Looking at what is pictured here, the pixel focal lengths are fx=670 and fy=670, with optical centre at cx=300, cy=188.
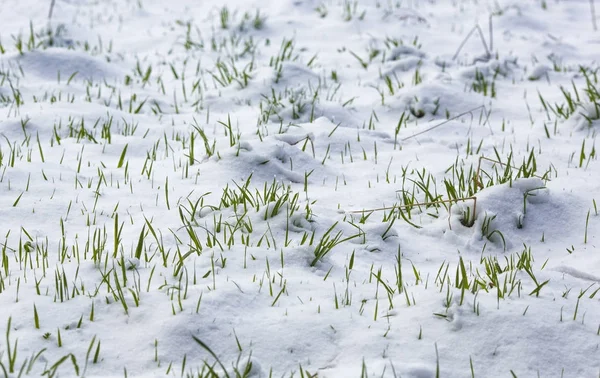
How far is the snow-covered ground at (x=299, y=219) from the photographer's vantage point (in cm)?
220

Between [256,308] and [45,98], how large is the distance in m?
3.41

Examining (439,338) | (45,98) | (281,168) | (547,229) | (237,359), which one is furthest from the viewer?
(45,98)

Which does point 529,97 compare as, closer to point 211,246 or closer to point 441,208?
point 441,208

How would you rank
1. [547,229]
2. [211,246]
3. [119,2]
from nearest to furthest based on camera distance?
[211,246]
[547,229]
[119,2]

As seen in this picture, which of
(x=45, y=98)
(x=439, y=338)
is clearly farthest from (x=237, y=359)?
(x=45, y=98)

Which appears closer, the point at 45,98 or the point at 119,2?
the point at 45,98

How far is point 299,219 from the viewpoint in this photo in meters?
3.04

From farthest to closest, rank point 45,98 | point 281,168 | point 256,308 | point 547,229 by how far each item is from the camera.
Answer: point 45,98 < point 281,168 < point 547,229 < point 256,308

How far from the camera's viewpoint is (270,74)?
5.78 m

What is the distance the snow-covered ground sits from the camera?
2.20m

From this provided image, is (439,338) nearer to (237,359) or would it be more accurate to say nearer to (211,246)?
(237,359)

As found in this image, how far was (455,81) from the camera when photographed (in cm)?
572

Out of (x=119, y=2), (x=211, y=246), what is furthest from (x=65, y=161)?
(x=119, y=2)

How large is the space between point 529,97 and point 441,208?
2684 millimetres
